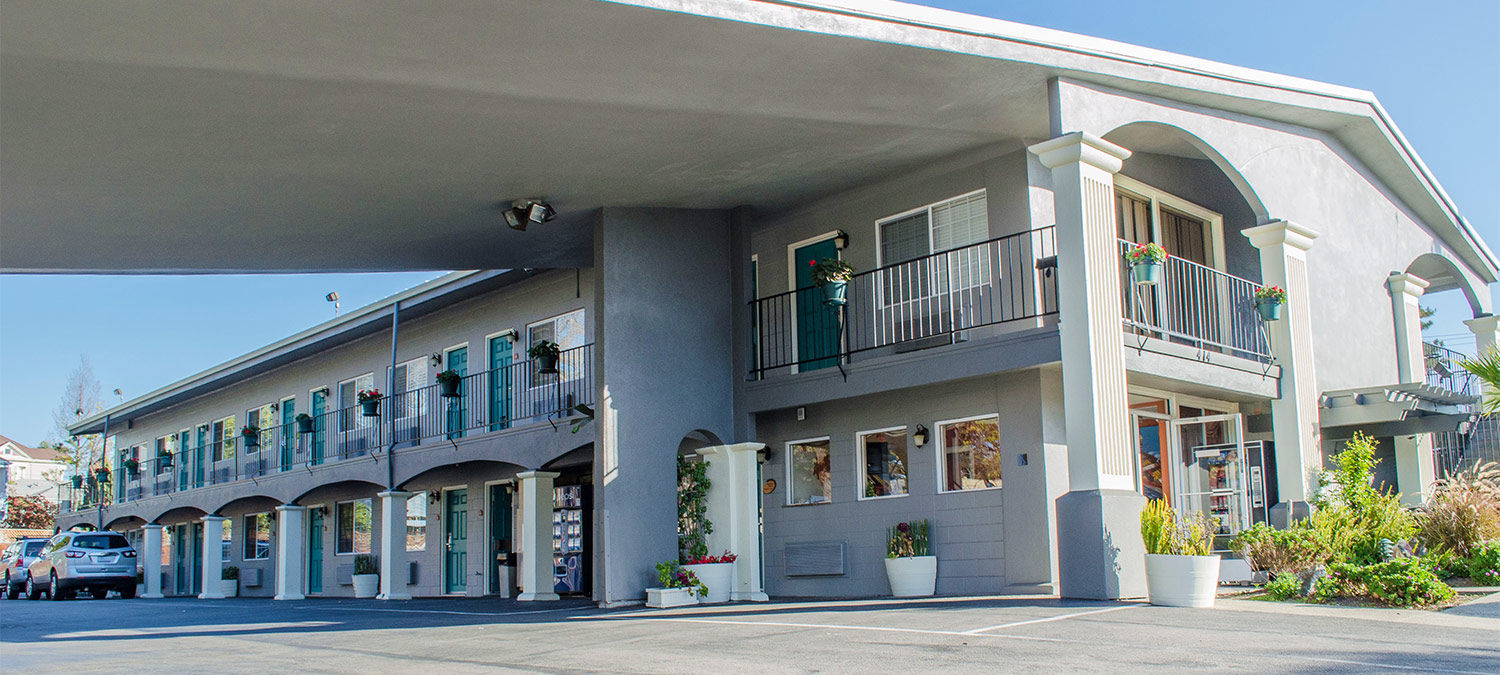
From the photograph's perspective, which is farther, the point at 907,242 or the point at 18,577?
the point at 18,577

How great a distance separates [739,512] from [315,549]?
1420cm

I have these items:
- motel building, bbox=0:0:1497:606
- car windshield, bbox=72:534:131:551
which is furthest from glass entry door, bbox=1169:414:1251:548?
car windshield, bbox=72:534:131:551

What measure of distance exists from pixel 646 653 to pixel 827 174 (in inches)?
279

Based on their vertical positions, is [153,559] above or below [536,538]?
below

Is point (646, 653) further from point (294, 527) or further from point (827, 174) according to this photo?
point (294, 527)

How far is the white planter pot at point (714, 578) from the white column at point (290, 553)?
12.3 meters

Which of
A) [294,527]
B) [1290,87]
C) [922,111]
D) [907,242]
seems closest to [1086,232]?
[922,111]

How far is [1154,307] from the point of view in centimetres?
1398

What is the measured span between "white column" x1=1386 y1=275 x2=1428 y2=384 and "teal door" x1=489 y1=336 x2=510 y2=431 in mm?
12880

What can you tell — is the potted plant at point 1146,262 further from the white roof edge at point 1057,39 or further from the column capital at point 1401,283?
the column capital at point 1401,283

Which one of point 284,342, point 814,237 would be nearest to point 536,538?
point 814,237

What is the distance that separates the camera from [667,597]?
13000 mm

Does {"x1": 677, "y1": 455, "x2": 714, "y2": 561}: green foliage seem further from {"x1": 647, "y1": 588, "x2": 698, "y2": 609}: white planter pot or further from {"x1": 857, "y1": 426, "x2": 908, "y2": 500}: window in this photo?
{"x1": 857, "y1": 426, "x2": 908, "y2": 500}: window

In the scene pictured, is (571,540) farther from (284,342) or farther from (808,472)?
(284,342)
